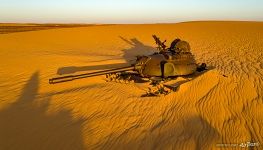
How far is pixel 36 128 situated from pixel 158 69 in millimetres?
4517

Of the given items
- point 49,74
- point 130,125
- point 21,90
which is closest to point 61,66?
point 49,74

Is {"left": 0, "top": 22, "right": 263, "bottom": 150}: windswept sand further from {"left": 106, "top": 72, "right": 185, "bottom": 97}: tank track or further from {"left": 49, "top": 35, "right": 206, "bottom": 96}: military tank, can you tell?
{"left": 49, "top": 35, "right": 206, "bottom": 96}: military tank

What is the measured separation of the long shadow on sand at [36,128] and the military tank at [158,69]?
1.37 metres

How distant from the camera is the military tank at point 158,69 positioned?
909 cm

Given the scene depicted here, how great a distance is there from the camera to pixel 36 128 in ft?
21.7

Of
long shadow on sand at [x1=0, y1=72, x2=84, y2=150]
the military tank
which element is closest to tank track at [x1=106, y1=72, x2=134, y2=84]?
the military tank

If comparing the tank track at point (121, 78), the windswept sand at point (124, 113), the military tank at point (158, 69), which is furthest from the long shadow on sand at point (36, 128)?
the tank track at point (121, 78)

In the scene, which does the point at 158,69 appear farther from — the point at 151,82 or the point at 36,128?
the point at 36,128

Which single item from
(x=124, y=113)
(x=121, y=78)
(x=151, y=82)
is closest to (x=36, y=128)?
(x=124, y=113)

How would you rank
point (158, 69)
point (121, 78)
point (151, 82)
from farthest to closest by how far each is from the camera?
point (121, 78) < point (151, 82) < point (158, 69)

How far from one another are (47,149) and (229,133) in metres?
4.51

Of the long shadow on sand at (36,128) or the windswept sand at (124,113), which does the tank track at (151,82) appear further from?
the long shadow on sand at (36,128)

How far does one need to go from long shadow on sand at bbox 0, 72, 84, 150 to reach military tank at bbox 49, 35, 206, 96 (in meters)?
1.37

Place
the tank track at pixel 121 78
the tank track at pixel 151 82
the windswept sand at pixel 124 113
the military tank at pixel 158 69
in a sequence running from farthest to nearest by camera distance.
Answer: the tank track at pixel 121 78
the military tank at pixel 158 69
the tank track at pixel 151 82
the windswept sand at pixel 124 113
